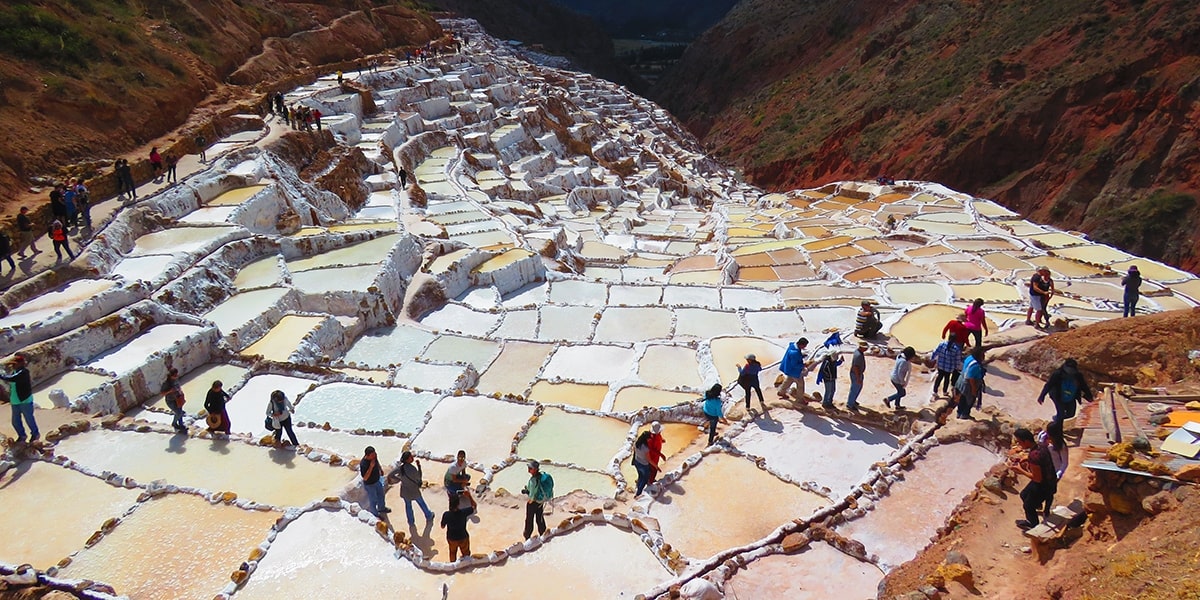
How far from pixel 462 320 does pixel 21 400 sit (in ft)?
25.6

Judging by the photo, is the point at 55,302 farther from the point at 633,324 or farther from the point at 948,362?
the point at 948,362

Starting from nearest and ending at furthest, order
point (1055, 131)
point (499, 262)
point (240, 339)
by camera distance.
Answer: point (240, 339) → point (499, 262) → point (1055, 131)

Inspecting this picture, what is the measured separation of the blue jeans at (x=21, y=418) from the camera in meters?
7.59

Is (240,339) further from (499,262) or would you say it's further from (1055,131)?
(1055,131)

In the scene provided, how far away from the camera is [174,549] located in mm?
6453

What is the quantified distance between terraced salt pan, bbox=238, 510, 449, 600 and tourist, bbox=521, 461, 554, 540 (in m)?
1.03

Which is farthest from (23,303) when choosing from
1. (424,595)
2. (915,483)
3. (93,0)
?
(93,0)

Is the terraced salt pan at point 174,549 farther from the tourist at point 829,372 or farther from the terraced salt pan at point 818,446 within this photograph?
the tourist at point 829,372

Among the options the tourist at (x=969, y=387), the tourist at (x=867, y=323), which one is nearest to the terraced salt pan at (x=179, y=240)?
the tourist at (x=867, y=323)

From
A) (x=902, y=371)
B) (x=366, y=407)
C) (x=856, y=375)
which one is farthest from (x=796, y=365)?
(x=366, y=407)

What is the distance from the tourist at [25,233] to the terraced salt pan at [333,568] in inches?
365

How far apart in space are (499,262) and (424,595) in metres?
11.4

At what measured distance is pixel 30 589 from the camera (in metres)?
5.91

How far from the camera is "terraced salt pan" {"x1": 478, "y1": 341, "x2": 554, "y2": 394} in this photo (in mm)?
→ 11672
